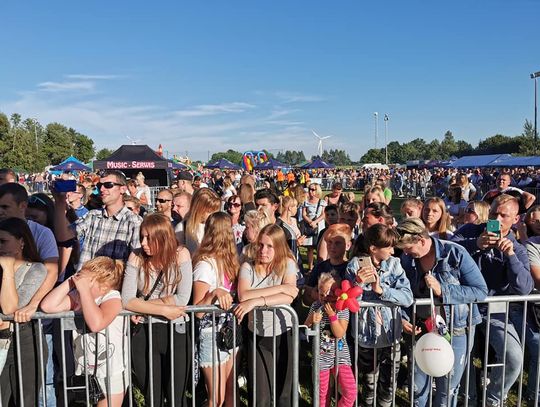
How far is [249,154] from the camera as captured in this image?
35656 mm

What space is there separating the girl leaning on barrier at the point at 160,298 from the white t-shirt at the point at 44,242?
612 mm

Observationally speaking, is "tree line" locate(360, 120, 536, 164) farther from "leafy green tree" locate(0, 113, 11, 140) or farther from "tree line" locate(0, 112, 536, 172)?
"leafy green tree" locate(0, 113, 11, 140)

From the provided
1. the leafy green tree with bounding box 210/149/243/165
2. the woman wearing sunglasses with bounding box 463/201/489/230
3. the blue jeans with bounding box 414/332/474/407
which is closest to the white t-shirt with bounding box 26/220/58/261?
the blue jeans with bounding box 414/332/474/407

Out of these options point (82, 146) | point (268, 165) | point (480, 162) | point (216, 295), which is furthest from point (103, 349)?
point (82, 146)

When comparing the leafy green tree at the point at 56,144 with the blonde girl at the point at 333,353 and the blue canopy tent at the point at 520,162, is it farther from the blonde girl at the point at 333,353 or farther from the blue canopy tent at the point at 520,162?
the blonde girl at the point at 333,353

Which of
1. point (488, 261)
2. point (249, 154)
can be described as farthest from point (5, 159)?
point (488, 261)

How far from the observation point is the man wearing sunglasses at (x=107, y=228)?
13.8 ft

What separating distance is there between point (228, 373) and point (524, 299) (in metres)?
2.37

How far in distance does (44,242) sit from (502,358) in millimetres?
3795

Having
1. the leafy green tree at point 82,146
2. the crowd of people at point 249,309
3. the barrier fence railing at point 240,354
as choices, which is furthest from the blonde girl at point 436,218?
the leafy green tree at point 82,146

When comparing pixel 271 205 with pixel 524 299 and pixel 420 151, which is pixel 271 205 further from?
pixel 420 151

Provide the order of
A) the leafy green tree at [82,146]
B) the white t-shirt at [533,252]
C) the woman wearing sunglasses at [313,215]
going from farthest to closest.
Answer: the leafy green tree at [82,146]
the woman wearing sunglasses at [313,215]
the white t-shirt at [533,252]

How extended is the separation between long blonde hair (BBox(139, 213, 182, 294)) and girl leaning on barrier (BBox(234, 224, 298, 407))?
54cm

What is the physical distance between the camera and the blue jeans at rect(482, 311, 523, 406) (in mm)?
3604
